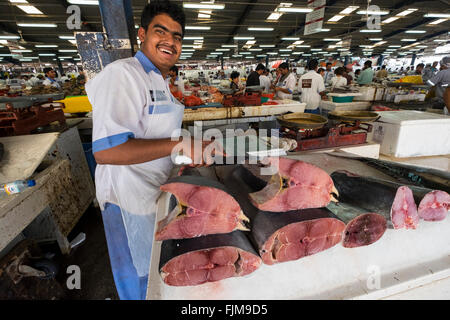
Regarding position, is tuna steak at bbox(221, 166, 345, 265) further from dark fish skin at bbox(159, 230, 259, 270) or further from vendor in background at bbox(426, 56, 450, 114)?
vendor in background at bbox(426, 56, 450, 114)

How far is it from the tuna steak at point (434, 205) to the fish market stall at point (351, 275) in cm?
11

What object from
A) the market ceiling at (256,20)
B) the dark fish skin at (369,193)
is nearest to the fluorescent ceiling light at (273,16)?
the market ceiling at (256,20)

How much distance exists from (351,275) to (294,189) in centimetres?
53

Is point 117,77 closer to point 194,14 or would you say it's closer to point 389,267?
point 389,267

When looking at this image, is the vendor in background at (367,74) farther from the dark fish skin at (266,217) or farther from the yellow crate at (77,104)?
the dark fish skin at (266,217)

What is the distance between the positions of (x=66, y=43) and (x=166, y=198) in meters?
23.4

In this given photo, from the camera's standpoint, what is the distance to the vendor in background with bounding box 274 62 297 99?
6.73 meters

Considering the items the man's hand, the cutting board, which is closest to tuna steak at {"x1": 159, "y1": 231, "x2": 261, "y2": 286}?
the man's hand

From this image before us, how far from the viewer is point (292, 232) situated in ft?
3.62

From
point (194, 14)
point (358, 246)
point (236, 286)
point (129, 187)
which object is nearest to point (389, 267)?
point (358, 246)

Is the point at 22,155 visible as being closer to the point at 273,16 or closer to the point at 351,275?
the point at 351,275

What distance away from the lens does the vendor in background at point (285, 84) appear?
673cm

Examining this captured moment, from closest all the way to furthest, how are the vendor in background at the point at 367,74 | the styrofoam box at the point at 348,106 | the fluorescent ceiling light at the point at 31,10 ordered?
the styrofoam box at the point at 348,106
the fluorescent ceiling light at the point at 31,10
the vendor in background at the point at 367,74

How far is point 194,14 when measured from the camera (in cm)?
1228
